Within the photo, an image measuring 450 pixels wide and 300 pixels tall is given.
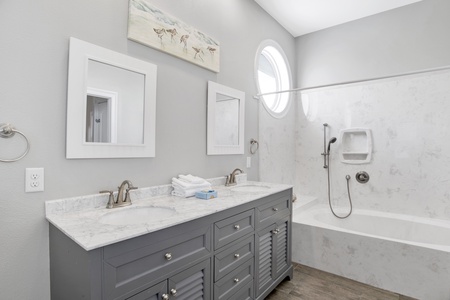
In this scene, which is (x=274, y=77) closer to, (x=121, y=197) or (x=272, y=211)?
(x=272, y=211)

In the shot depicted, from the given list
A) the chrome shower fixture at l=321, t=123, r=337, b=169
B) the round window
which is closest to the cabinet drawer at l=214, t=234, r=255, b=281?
the round window

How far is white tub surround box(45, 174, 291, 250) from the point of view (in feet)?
3.16

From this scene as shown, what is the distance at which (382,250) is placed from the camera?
2168 mm

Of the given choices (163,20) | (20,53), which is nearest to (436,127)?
(163,20)

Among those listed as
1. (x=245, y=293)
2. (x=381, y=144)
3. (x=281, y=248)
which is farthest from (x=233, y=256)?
(x=381, y=144)

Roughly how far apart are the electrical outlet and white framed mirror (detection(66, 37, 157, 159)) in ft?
0.49

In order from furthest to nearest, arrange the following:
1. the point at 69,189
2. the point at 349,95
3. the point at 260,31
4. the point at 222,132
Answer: the point at 349,95 → the point at 260,31 → the point at 222,132 → the point at 69,189

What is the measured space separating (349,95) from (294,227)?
6.11 feet

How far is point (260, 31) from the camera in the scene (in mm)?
2945

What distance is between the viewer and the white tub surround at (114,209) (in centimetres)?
96

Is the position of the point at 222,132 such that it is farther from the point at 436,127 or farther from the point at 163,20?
the point at 436,127

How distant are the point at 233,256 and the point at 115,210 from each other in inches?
30.1

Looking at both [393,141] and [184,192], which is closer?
[184,192]

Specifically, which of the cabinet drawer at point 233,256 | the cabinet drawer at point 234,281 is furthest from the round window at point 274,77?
the cabinet drawer at point 234,281
